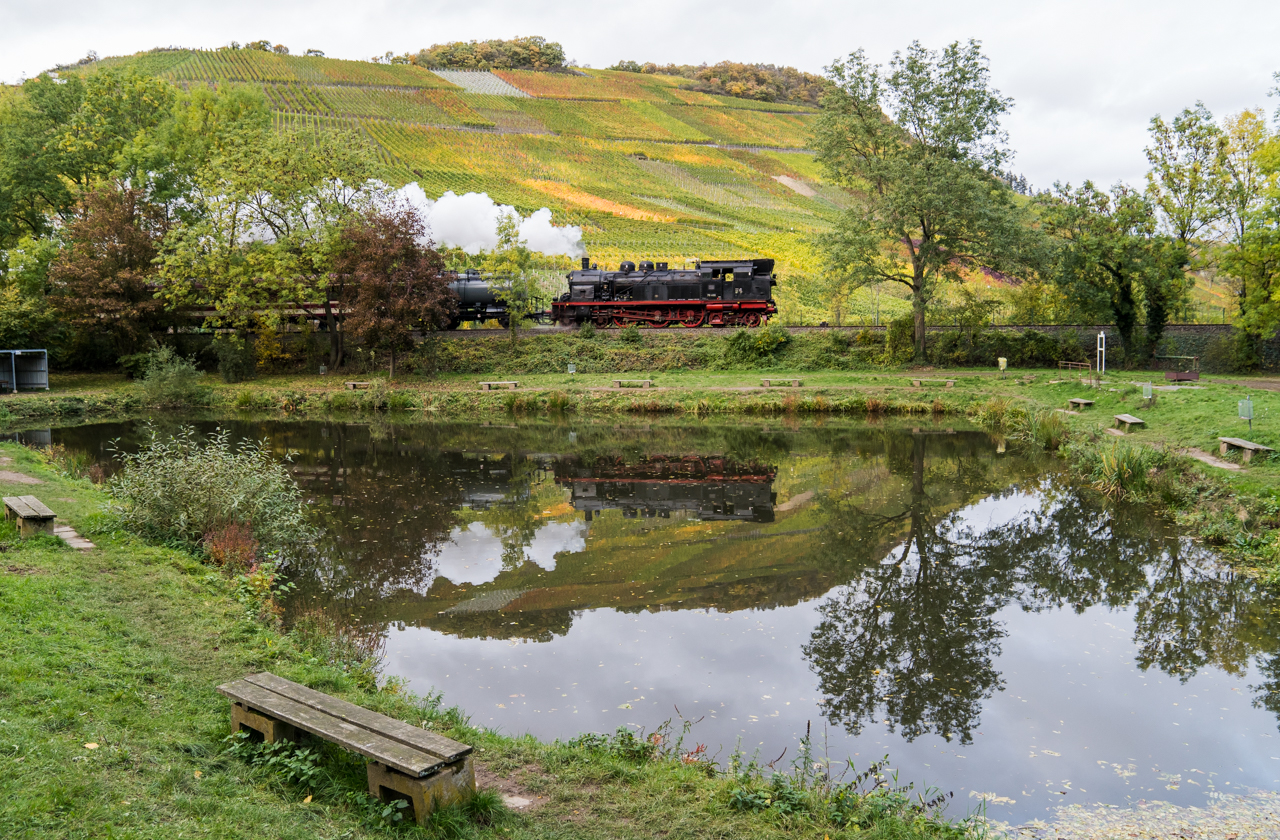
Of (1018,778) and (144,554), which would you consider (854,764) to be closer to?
(1018,778)

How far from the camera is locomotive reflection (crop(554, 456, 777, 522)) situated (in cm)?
1647

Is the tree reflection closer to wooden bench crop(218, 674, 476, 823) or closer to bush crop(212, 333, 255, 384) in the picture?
wooden bench crop(218, 674, 476, 823)

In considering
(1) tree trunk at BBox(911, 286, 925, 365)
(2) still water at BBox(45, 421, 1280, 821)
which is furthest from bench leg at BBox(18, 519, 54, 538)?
(1) tree trunk at BBox(911, 286, 925, 365)

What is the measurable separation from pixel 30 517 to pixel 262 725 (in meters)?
7.21

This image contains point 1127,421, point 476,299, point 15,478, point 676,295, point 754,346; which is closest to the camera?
point 15,478

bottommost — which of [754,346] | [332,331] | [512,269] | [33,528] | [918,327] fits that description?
[33,528]

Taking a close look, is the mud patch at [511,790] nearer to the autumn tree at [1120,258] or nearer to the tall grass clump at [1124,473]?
the tall grass clump at [1124,473]

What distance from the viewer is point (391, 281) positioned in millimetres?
34219

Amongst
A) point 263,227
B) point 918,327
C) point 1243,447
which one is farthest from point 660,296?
point 1243,447

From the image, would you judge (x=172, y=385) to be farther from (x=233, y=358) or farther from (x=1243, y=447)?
(x=1243, y=447)

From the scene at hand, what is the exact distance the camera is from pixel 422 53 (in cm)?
11362

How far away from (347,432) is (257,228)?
1630cm

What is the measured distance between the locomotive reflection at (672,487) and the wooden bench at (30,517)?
8.49 m

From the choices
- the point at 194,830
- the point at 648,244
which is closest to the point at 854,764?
the point at 194,830
